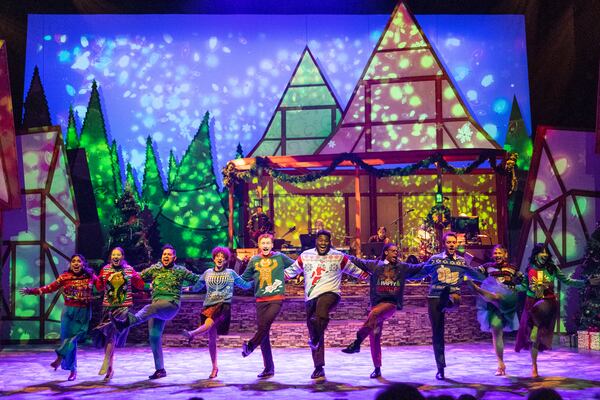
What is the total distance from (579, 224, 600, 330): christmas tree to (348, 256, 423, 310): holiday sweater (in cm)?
491

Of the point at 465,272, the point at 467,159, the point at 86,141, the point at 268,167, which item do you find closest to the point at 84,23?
the point at 86,141

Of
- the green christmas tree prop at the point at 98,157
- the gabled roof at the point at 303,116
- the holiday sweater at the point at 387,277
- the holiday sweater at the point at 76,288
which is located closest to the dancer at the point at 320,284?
the holiday sweater at the point at 387,277

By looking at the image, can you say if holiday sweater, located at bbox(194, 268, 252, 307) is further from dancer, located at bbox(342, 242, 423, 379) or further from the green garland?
the green garland

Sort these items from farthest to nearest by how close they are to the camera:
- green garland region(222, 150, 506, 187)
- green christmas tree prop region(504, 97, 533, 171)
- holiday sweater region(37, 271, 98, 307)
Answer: green christmas tree prop region(504, 97, 533, 171), green garland region(222, 150, 506, 187), holiday sweater region(37, 271, 98, 307)

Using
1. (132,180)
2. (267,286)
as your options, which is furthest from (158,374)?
(132,180)

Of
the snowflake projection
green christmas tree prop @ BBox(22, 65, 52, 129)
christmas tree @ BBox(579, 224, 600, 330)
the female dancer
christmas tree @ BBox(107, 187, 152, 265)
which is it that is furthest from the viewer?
green christmas tree prop @ BBox(22, 65, 52, 129)

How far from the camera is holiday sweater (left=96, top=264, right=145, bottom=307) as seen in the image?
9.50m

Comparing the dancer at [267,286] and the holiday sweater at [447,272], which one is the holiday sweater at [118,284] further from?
the holiday sweater at [447,272]

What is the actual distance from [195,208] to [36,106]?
182 inches

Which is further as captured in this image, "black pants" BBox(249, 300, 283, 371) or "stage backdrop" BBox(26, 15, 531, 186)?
"stage backdrop" BBox(26, 15, 531, 186)

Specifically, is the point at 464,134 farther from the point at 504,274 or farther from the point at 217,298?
the point at 217,298

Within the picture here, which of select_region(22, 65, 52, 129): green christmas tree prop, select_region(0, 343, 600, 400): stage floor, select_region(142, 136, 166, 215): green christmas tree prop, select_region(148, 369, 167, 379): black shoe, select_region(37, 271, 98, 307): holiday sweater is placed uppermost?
select_region(22, 65, 52, 129): green christmas tree prop

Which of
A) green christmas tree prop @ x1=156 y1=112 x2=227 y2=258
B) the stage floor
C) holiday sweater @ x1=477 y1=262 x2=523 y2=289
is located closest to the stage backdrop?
green christmas tree prop @ x1=156 y1=112 x2=227 y2=258

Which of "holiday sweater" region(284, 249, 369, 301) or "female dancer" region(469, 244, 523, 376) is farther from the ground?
"holiday sweater" region(284, 249, 369, 301)
